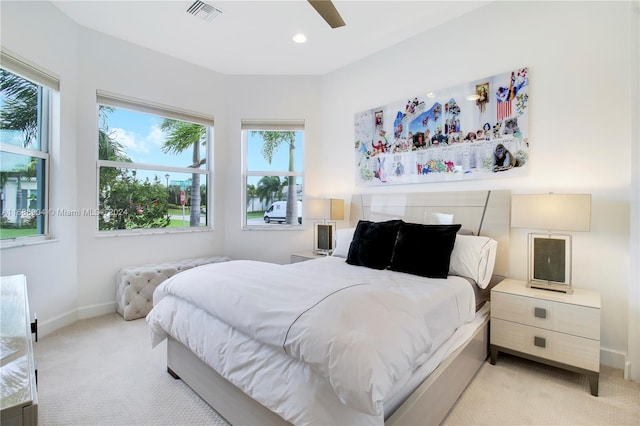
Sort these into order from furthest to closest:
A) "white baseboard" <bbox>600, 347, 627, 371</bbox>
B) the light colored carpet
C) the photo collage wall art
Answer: the photo collage wall art
"white baseboard" <bbox>600, 347, 627, 371</bbox>
the light colored carpet

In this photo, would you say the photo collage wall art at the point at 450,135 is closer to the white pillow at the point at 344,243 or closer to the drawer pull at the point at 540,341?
the white pillow at the point at 344,243

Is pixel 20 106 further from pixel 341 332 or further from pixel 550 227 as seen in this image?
pixel 550 227

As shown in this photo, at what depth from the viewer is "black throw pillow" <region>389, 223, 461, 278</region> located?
2282 mm

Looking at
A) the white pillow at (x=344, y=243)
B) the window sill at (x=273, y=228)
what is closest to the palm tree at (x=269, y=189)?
the window sill at (x=273, y=228)

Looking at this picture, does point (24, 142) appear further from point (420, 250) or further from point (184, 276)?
point (420, 250)

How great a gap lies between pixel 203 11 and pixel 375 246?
2763mm

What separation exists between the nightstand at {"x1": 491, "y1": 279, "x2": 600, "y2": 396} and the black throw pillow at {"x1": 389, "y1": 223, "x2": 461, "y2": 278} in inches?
18.2

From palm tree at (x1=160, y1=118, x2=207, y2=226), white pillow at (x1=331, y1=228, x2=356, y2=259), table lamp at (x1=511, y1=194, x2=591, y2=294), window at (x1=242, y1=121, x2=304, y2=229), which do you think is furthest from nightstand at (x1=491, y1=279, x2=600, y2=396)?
palm tree at (x1=160, y1=118, x2=207, y2=226)

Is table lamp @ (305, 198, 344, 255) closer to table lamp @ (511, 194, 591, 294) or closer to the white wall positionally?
the white wall

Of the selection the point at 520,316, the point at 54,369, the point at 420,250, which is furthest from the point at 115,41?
the point at 520,316

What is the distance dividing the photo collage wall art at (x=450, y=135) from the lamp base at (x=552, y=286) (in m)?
0.96

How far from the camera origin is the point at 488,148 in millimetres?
2760

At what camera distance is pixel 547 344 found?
2.04 metres

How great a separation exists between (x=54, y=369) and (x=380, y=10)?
4053mm
